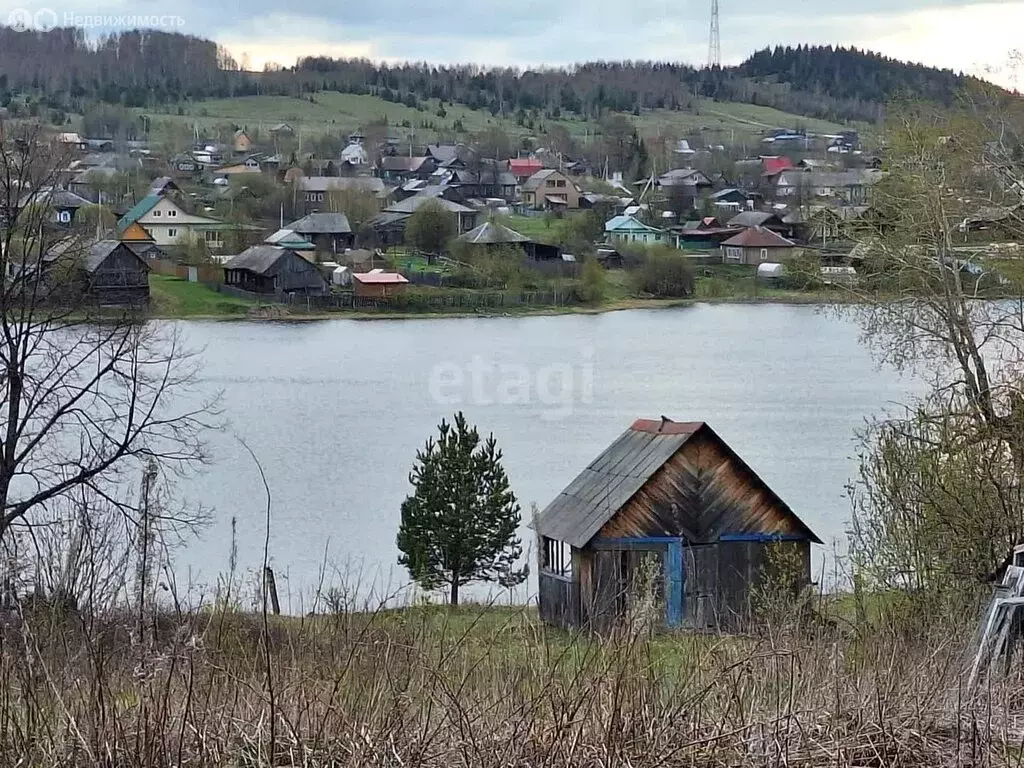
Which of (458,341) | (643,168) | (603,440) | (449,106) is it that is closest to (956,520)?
(603,440)

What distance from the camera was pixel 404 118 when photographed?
233 feet

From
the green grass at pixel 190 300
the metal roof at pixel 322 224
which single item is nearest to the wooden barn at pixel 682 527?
the green grass at pixel 190 300

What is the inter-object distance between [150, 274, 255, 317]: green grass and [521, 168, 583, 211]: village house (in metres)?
17.4

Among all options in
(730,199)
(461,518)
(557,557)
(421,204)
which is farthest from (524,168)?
(557,557)

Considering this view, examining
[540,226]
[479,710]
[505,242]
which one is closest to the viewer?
[479,710]

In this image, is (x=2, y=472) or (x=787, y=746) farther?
(x=2, y=472)

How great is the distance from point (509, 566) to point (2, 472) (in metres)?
4.78

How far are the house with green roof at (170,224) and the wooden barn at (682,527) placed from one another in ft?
85.9

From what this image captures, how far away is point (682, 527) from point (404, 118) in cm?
6294

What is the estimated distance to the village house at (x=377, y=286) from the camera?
106 ft

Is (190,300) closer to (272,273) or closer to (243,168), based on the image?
(272,273)

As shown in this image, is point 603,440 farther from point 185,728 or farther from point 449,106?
point 449,106

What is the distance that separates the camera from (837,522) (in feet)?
39.8

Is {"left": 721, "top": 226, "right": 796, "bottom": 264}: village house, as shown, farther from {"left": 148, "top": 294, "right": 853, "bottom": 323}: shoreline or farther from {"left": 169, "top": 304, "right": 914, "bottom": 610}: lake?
{"left": 169, "top": 304, "right": 914, "bottom": 610}: lake
